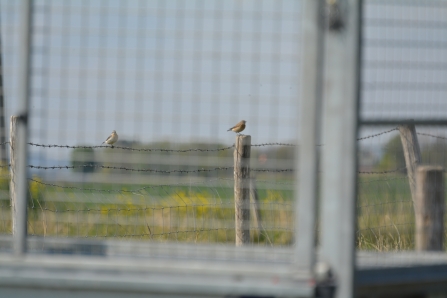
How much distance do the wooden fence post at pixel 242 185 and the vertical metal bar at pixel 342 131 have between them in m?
2.91

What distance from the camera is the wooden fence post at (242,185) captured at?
21.1 ft

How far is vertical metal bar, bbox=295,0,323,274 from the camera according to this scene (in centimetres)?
330

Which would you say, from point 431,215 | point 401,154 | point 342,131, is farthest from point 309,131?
point 401,154

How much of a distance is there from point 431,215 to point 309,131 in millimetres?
1199

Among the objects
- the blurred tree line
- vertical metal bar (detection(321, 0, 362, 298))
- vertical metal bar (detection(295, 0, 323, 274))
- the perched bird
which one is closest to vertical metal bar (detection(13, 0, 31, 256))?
the perched bird

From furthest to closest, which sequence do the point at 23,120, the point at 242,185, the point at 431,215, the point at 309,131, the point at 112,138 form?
the point at 242,185 → the point at 112,138 → the point at 431,215 → the point at 23,120 → the point at 309,131

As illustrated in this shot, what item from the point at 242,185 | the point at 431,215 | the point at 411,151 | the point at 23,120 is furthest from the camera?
the point at 242,185

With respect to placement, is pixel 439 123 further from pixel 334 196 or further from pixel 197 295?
pixel 197 295

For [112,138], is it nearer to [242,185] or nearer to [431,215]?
[431,215]

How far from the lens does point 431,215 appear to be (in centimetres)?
399

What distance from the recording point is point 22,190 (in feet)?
11.5

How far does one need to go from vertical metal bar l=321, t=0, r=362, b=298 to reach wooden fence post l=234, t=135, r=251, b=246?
9.56 feet

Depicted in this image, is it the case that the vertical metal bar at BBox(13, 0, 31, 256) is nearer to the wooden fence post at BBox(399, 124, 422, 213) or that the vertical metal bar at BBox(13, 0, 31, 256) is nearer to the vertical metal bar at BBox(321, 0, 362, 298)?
the vertical metal bar at BBox(321, 0, 362, 298)

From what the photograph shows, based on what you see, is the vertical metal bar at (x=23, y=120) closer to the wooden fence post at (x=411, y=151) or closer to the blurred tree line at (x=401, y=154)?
the blurred tree line at (x=401, y=154)
